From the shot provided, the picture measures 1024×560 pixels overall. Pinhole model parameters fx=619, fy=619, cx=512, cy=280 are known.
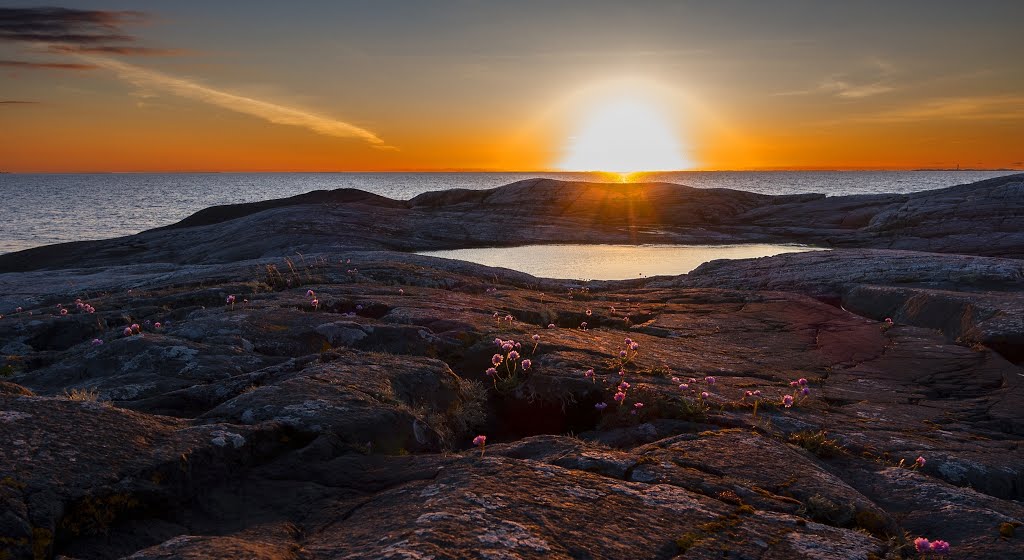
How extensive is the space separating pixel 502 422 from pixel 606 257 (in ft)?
115

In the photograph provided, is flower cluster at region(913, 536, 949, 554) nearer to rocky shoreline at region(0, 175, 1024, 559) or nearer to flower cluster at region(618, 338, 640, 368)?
rocky shoreline at region(0, 175, 1024, 559)

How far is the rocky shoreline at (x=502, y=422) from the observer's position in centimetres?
430

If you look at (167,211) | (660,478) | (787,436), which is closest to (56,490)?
(660,478)

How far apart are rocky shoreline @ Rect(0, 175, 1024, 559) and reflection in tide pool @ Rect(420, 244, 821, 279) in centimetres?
1655

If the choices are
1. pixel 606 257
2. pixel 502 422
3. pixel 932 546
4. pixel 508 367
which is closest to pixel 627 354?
pixel 508 367

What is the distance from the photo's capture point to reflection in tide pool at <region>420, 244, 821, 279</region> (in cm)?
3609

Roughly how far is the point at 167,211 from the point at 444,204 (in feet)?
223

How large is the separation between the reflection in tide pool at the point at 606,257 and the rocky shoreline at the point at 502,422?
1655 centimetres

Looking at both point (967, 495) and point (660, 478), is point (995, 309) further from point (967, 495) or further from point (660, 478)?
point (660, 478)

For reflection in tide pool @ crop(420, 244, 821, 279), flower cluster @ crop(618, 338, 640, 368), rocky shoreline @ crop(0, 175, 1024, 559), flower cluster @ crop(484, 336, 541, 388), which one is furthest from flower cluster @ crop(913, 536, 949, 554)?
reflection in tide pool @ crop(420, 244, 821, 279)

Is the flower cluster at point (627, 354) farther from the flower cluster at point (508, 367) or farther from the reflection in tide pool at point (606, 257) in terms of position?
the reflection in tide pool at point (606, 257)

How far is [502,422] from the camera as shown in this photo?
8430 millimetres

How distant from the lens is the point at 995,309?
44.1ft

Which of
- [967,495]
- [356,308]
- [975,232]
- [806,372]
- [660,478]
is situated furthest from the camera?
[975,232]
